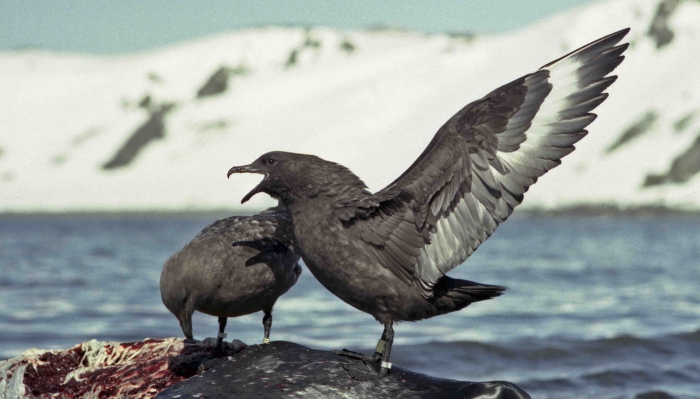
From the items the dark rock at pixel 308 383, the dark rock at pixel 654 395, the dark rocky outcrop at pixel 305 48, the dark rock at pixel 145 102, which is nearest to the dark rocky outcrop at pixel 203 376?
the dark rock at pixel 308 383

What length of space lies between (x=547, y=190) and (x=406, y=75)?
20.4m

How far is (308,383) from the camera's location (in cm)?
522

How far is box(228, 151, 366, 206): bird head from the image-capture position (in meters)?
5.08

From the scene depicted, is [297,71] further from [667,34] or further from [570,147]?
[570,147]

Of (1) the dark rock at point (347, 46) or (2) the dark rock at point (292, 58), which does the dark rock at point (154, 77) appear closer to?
(2) the dark rock at point (292, 58)

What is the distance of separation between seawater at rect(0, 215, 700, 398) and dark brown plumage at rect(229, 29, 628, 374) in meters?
4.37

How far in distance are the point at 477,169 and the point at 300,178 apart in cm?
97

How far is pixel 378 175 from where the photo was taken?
2140 inches

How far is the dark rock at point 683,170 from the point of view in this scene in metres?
47.8

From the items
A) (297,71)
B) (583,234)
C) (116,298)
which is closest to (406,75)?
(297,71)

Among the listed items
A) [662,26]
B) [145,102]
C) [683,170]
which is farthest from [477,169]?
[145,102]

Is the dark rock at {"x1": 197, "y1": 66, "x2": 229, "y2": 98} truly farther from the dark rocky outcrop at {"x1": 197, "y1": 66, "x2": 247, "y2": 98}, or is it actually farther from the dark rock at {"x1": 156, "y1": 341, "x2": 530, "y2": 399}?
the dark rock at {"x1": 156, "y1": 341, "x2": 530, "y2": 399}

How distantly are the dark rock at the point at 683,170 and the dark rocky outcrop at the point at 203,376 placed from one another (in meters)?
45.0

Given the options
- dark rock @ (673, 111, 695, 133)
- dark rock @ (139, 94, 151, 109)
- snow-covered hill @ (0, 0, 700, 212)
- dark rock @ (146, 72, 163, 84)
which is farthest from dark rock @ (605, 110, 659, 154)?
dark rock @ (146, 72, 163, 84)
